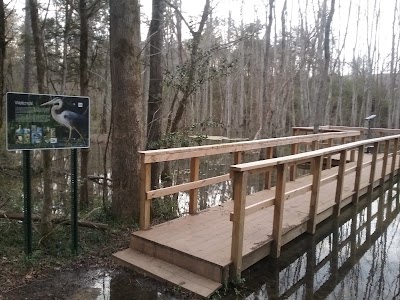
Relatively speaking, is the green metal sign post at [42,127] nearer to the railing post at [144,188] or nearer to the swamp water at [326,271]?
the railing post at [144,188]

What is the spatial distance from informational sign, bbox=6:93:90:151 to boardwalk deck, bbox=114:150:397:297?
1.39 metres

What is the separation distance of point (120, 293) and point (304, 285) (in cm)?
193

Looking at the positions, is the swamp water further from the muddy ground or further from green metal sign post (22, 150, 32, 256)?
green metal sign post (22, 150, 32, 256)

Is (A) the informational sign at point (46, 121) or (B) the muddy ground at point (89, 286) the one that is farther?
(A) the informational sign at point (46, 121)

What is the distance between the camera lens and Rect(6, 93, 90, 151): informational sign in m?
3.44

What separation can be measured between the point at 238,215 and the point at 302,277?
3.95 ft

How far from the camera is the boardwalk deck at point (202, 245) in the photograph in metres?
3.60

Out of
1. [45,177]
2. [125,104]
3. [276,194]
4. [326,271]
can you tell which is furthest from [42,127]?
[326,271]

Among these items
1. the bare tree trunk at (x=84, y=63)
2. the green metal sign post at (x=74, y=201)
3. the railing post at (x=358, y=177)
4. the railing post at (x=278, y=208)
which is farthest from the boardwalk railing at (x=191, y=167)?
the bare tree trunk at (x=84, y=63)

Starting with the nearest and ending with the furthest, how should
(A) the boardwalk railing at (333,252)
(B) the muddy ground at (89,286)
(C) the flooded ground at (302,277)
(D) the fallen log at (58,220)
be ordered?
(B) the muddy ground at (89,286), (C) the flooded ground at (302,277), (A) the boardwalk railing at (333,252), (D) the fallen log at (58,220)

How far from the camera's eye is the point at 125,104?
194 inches

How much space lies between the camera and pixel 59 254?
409 cm

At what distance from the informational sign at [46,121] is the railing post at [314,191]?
9.95ft

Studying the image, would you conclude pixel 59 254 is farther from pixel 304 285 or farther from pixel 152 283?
pixel 304 285
